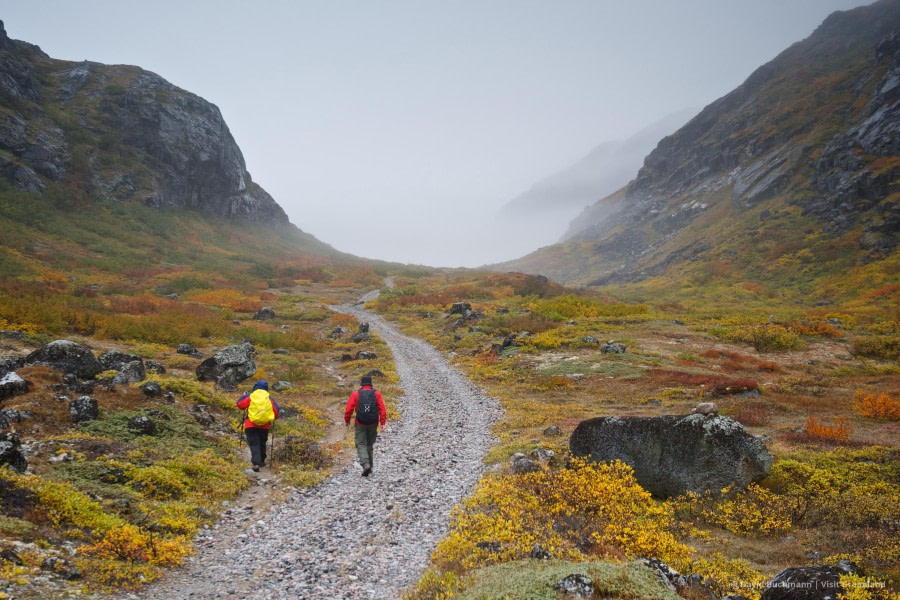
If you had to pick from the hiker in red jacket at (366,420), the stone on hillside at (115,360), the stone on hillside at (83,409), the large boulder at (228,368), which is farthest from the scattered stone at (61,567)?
the large boulder at (228,368)

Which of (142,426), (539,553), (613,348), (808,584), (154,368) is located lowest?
(613,348)

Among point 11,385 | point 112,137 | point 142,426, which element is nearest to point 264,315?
point 11,385

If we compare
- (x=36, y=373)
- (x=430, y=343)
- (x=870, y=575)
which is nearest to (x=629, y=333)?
(x=430, y=343)

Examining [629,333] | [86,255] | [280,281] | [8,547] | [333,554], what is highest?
[86,255]

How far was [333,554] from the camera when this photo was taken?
810 centimetres

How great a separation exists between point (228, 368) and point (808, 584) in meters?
21.2

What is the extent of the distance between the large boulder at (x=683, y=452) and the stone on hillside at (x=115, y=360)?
16924mm

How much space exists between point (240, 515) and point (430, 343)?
29084mm

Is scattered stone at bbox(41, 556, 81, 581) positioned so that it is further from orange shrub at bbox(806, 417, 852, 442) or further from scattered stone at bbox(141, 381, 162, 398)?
orange shrub at bbox(806, 417, 852, 442)

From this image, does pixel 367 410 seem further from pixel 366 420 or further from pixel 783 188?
pixel 783 188

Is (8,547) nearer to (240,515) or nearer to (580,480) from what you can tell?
(240,515)

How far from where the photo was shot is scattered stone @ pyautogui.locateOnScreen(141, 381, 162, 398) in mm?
13888

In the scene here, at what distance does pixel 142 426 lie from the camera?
11.9 meters

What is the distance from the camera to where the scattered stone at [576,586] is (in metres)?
5.24
